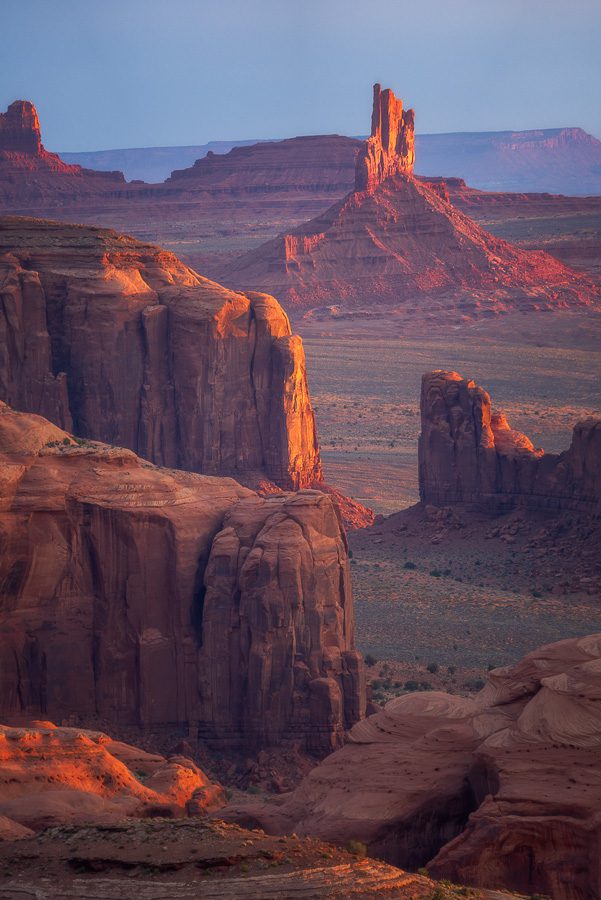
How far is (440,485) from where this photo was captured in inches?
1939

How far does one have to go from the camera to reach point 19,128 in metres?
170

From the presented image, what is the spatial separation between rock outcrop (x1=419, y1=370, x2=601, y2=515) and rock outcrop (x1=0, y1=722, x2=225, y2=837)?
22173 mm

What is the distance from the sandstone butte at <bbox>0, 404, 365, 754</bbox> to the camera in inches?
1093

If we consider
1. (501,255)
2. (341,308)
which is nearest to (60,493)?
(341,308)

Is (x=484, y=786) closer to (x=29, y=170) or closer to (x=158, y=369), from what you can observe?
(x=158, y=369)

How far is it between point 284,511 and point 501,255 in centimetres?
10381

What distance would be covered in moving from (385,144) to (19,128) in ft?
172

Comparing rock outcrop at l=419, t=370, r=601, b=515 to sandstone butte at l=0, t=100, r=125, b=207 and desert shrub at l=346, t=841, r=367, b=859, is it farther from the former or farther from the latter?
sandstone butte at l=0, t=100, r=125, b=207

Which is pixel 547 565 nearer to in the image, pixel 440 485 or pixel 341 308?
pixel 440 485

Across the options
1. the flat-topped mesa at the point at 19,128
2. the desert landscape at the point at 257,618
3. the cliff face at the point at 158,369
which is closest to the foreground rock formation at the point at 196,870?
the desert landscape at the point at 257,618

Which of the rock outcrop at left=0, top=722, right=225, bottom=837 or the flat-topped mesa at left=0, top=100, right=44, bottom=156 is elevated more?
the flat-topped mesa at left=0, top=100, right=44, bottom=156

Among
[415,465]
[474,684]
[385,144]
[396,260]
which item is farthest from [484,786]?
[385,144]

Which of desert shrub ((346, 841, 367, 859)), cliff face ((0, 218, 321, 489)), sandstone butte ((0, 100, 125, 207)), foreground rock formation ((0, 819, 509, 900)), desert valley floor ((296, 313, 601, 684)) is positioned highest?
sandstone butte ((0, 100, 125, 207))

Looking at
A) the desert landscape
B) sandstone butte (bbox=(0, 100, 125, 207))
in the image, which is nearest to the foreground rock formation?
the desert landscape
